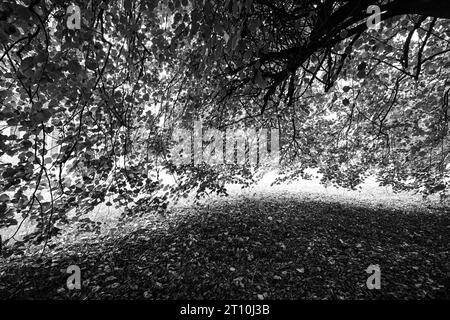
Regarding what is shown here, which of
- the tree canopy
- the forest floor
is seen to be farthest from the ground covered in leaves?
the tree canopy

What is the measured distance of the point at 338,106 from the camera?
749 cm

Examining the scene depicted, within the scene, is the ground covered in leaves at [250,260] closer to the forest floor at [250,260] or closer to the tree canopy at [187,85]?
the forest floor at [250,260]

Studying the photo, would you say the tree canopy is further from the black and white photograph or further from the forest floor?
the forest floor

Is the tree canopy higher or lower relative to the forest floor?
higher

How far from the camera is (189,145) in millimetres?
7301

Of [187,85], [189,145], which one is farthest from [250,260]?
[189,145]

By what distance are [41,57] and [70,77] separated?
0.69 m

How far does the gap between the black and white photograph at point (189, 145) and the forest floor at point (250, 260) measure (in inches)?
→ 1.2

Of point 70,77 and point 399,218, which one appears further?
point 399,218

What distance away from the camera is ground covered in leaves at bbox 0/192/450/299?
3712 mm

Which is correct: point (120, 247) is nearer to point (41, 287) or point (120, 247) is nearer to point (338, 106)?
point (41, 287)

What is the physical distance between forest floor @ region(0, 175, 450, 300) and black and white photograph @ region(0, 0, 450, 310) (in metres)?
0.03

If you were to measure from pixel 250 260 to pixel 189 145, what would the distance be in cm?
407
